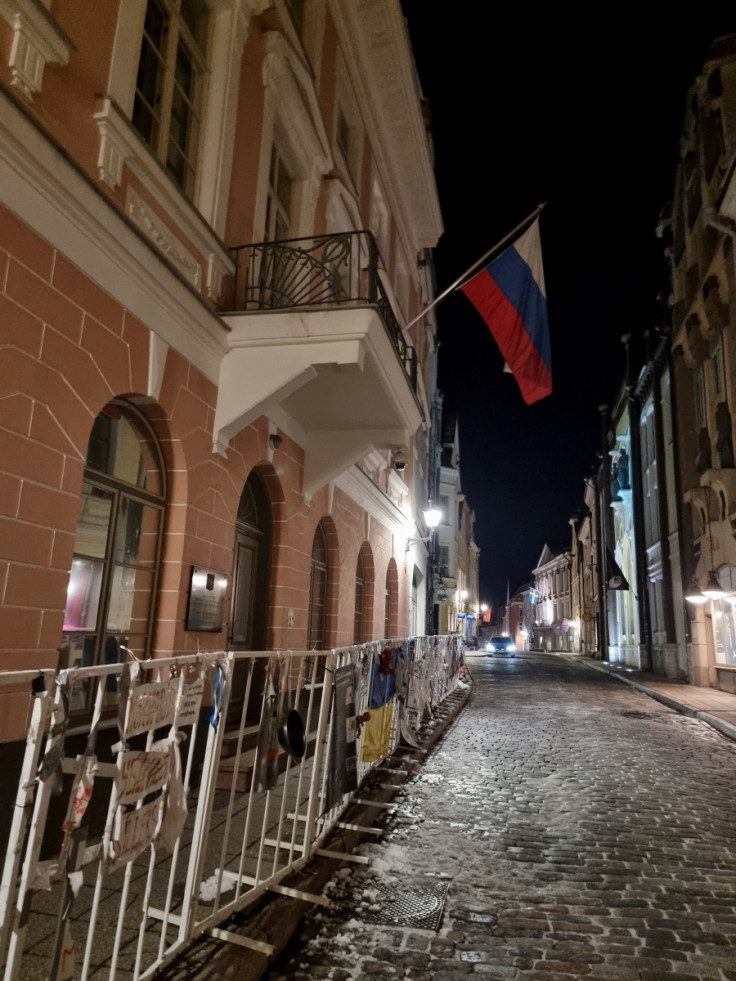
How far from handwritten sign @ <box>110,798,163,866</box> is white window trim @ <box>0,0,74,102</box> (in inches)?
179

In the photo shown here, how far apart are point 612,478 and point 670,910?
31310 millimetres

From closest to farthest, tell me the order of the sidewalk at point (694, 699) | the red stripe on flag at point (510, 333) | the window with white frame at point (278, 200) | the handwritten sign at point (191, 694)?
the handwritten sign at point (191, 694)
the window with white frame at point (278, 200)
the red stripe on flag at point (510, 333)
the sidewalk at point (694, 699)

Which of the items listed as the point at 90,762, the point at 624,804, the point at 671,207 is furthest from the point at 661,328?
the point at 90,762

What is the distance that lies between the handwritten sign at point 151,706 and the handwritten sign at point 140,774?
4.5 inches

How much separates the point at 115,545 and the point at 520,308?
681 centimetres

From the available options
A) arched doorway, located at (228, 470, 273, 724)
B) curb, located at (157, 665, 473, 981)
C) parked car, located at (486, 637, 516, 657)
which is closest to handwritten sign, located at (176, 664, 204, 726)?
curb, located at (157, 665, 473, 981)

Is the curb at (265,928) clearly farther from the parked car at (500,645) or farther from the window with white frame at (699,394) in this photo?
the parked car at (500,645)

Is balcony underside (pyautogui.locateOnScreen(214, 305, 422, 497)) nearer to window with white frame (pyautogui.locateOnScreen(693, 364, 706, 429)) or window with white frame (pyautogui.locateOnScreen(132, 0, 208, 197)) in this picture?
window with white frame (pyautogui.locateOnScreen(132, 0, 208, 197))

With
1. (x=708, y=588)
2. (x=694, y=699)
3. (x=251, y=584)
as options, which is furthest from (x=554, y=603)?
(x=251, y=584)

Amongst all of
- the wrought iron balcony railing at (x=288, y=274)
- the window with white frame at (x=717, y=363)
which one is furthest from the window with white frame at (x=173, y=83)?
the window with white frame at (x=717, y=363)

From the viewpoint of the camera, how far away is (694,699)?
613 inches

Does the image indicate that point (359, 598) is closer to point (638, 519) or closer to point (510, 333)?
point (510, 333)

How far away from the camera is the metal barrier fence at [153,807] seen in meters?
2.30

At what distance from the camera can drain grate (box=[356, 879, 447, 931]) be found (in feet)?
12.8
